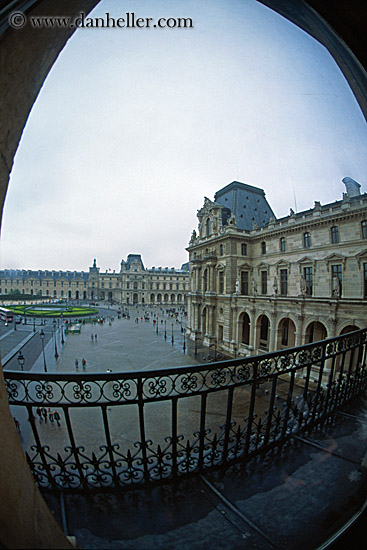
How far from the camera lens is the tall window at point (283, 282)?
21.0 metres

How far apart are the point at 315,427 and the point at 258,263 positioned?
21.5 meters

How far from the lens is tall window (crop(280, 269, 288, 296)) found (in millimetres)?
21031

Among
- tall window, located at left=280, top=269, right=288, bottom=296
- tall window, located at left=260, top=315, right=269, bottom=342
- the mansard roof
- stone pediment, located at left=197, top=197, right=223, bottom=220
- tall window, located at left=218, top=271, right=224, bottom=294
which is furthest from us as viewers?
the mansard roof

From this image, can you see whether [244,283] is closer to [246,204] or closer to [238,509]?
[246,204]

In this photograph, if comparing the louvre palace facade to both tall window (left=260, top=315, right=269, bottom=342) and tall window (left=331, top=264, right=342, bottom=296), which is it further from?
tall window (left=331, top=264, right=342, bottom=296)

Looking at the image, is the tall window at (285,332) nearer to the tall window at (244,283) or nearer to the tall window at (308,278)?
the tall window at (308,278)

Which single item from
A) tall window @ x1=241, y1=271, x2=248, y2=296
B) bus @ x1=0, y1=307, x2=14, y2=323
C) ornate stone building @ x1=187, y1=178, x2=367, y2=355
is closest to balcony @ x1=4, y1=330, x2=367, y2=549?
ornate stone building @ x1=187, y1=178, x2=367, y2=355

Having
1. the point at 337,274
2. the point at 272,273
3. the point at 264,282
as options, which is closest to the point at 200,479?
the point at 337,274

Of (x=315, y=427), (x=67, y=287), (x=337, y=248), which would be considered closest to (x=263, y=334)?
(x=337, y=248)

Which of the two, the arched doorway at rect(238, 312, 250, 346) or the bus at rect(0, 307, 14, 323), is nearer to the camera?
the bus at rect(0, 307, 14, 323)

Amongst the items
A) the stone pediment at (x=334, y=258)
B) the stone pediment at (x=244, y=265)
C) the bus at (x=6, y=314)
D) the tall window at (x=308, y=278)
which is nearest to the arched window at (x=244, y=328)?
the stone pediment at (x=244, y=265)

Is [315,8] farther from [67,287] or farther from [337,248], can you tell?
[67,287]

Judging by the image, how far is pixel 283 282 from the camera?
69.9 ft

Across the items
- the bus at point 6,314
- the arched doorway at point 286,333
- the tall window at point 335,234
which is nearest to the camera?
the tall window at point 335,234
